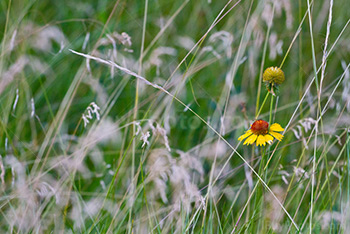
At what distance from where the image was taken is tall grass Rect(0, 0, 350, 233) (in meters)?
1.24

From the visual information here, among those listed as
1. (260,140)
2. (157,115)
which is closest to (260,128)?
(260,140)

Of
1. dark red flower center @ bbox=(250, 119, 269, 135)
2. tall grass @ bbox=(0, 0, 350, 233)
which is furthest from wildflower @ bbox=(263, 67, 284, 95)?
tall grass @ bbox=(0, 0, 350, 233)

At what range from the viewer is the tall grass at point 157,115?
1237 mm

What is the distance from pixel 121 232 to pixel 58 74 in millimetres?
684

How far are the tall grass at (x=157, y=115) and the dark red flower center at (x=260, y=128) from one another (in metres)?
0.21

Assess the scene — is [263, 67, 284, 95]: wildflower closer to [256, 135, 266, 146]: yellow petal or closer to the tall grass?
[256, 135, 266, 146]: yellow petal

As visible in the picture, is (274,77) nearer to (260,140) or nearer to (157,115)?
(260,140)

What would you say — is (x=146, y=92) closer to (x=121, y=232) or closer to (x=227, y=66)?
(x=227, y=66)

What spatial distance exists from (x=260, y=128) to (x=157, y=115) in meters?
0.53

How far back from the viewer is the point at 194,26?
1.77 metres

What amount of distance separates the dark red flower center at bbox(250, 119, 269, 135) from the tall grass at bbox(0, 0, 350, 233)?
0.21 meters

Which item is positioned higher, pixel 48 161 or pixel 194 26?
pixel 194 26

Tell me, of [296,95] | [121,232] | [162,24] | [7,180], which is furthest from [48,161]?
[296,95]

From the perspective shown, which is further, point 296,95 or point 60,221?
point 296,95
